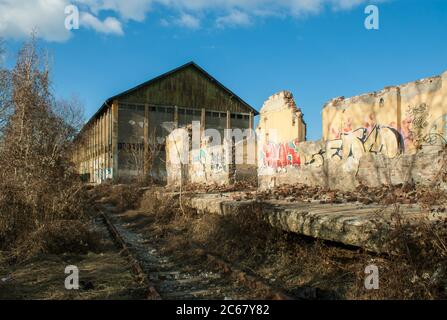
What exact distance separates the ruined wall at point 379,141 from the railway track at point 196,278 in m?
3.09

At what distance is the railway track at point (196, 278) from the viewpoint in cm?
515

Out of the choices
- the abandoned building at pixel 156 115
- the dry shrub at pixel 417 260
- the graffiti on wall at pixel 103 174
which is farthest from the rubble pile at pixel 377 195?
the graffiti on wall at pixel 103 174

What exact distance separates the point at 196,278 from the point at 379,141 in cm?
546

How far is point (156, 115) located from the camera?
36.8 m

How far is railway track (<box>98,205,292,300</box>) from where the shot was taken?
5.15 meters

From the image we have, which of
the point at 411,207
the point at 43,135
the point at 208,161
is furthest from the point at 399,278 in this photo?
the point at 208,161

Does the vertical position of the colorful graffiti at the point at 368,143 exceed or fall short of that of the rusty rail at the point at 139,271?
it exceeds it

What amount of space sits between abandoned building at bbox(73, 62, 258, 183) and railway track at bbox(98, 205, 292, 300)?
24158mm

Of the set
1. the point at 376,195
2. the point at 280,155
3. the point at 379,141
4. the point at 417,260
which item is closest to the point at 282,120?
the point at 280,155

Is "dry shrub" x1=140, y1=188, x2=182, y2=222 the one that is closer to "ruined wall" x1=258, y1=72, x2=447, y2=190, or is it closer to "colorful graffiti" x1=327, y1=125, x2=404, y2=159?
"ruined wall" x1=258, y1=72, x2=447, y2=190

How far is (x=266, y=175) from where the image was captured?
548 inches

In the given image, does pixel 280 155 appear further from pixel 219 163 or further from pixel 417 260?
pixel 417 260

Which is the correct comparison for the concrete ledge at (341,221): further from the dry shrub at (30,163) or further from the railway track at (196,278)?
the dry shrub at (30,163)
